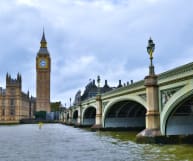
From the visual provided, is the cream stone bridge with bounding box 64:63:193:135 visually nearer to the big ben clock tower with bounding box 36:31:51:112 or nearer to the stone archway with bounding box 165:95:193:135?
the stone archway with bounding box 165:95:193:135

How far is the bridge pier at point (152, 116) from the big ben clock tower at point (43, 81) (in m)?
156

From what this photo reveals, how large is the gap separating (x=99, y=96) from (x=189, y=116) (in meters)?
26.1

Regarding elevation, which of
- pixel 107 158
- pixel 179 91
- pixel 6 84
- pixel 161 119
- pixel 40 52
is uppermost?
pixel 40 52

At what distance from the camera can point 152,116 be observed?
27.2 m

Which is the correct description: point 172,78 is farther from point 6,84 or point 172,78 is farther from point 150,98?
point 6,84

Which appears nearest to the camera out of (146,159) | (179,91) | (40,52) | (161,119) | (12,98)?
(146,159)

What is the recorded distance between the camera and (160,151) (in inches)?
882

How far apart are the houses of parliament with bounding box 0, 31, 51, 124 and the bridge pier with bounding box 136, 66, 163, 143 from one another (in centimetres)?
12608

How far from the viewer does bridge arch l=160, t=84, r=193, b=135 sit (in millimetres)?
25562

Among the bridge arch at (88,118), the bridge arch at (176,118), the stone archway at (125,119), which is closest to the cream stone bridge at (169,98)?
the bridge arch at (176,118)

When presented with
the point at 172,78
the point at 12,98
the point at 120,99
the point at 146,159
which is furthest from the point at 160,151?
the point at 12,98

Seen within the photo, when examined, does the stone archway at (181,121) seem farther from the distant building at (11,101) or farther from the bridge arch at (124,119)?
the distant building at (11,101)

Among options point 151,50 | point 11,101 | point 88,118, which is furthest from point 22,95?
point 151,50

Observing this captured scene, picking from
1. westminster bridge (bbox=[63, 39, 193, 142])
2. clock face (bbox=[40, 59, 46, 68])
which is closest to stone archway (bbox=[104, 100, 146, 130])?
westminster bridge (bbox=[63, 39, 193, 142])
